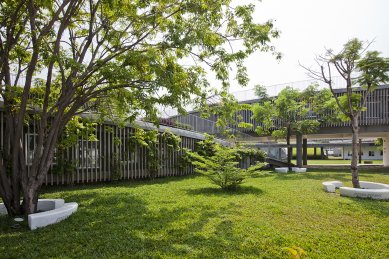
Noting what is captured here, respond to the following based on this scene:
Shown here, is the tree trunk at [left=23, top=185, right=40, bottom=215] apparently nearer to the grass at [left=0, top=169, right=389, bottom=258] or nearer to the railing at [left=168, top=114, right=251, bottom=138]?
the grass at [left=0, top=169, right=389, bottom=258]

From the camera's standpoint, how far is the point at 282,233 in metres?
5.04

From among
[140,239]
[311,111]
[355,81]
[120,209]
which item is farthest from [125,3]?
[311,111]

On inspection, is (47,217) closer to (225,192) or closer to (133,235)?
(133,235)

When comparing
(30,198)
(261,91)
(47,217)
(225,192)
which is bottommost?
(225,192)

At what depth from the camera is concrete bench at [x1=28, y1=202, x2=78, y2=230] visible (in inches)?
213

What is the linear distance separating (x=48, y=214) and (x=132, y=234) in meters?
1.89

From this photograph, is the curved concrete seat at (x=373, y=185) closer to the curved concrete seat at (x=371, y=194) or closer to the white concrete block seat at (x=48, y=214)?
the curved concrete seat at (x=371, y=194)

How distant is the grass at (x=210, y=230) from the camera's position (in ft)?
14.1

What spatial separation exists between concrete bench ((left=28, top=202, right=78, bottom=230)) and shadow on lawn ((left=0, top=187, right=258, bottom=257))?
14 centimetres

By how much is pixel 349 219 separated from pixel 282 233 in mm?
2029

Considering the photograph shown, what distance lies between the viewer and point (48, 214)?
222 inches

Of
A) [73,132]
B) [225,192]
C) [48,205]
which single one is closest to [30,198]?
[48,205]

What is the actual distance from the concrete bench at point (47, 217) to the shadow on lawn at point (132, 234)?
14 cm

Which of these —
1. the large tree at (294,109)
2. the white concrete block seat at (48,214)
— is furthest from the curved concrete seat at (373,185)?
the large tree at (294,109)
